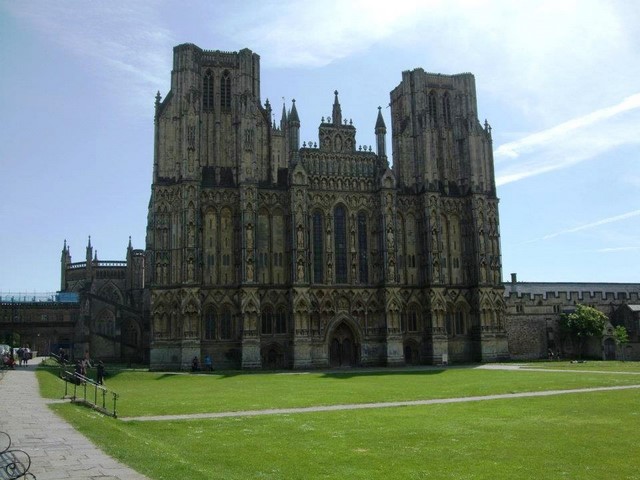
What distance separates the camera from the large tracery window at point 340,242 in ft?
231

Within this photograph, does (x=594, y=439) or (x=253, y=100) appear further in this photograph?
(x=253, y=100)

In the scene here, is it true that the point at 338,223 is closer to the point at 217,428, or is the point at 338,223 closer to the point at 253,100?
the point at 253,100

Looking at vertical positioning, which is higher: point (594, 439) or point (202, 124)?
point (202, 124)

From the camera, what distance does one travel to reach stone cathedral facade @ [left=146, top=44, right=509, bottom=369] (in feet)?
216

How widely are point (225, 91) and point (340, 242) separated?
71.7 ft

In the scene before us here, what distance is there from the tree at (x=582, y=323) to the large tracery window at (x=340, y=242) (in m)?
30.7

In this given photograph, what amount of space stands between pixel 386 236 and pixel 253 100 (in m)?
21.4

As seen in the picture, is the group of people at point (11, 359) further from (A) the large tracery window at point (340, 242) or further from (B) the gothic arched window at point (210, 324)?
(A) the large tracery window at point (340, 242)

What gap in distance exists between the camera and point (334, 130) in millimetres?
72812

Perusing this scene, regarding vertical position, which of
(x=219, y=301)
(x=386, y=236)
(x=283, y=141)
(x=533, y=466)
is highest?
(x=283, y=141)

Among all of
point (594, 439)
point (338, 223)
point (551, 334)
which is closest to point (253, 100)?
point (338, 223)

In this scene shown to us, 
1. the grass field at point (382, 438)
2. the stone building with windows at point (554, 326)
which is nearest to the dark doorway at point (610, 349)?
the stone building with windows at point (554, 326)

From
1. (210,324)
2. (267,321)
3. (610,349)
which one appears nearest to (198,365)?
(210,324)

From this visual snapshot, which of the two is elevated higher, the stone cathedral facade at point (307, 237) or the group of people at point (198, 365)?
the stone cathedral facade at point (307, 237)
